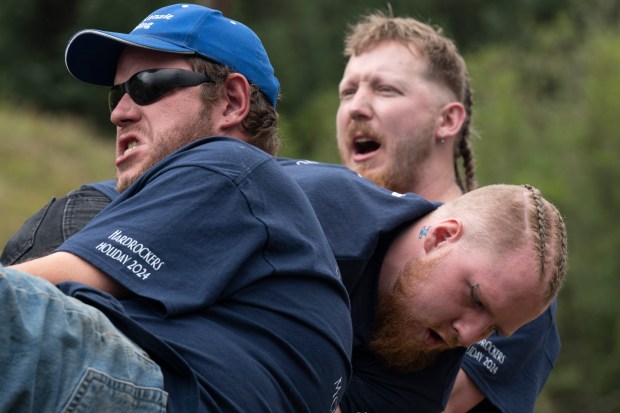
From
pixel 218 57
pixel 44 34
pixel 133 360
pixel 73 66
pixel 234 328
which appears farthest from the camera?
pixel 44 34

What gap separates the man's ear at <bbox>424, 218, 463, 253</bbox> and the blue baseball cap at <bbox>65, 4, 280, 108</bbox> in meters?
0.70

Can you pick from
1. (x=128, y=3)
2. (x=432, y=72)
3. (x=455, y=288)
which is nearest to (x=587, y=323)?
(x=128, y=3)

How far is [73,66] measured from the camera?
3766 mm

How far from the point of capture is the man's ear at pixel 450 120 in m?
5.54

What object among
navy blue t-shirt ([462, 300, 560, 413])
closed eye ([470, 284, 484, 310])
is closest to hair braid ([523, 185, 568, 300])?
closed eye ([470, 284, 484, 310])

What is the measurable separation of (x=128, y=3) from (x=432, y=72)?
28.4 meters

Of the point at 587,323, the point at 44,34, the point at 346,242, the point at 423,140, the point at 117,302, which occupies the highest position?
the point at 117,302

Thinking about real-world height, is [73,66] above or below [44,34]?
above

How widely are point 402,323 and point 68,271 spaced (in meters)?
1.31

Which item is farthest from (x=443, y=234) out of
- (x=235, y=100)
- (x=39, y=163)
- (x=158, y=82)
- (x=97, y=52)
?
(x=39, y=163)

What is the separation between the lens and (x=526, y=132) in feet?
82.9

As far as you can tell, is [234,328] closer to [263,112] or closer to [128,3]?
[263,112]

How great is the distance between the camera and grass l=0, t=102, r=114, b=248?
17.4m

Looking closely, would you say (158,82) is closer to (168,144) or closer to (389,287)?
(168,144)
